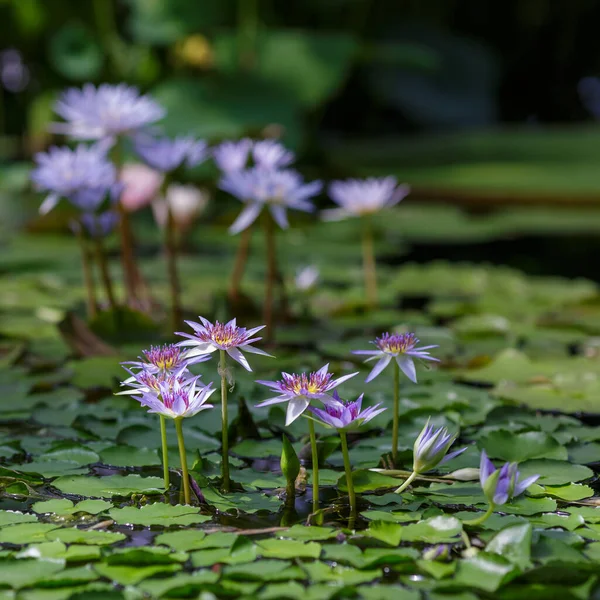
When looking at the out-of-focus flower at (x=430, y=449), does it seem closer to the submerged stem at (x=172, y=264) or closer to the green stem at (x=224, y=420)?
the green stem at (x=224, y=420)

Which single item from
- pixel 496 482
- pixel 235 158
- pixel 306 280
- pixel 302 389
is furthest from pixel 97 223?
pixel 496 482

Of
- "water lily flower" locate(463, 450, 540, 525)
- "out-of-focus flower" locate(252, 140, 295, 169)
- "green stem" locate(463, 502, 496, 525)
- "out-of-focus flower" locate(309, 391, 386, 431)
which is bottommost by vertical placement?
"green stem" locate(463, 502, 496, 525)

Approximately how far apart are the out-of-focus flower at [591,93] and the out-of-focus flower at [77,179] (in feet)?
25.0

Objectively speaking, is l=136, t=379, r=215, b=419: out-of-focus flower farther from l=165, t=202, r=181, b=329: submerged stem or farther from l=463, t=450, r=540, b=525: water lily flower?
l=165, t=202, r=181, b=329: submerged stem

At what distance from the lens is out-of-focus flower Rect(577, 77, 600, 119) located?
8719mm

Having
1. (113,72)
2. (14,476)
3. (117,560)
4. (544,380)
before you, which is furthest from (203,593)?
(113,72)

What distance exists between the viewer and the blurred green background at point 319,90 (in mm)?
4215

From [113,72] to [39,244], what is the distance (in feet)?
4.91

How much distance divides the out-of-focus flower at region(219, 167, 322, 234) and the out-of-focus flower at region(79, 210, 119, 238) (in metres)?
A: 0.30

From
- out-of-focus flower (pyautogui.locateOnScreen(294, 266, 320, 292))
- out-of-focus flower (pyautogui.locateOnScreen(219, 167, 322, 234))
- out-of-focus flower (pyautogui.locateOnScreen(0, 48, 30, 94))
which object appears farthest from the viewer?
out-of-focus flower (pyautogui.locateOnScreen(0, 48, 30, 94))

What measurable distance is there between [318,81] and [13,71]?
2.54 m

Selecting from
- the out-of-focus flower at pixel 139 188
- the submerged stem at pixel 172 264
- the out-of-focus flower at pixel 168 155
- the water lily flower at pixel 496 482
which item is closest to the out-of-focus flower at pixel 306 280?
the submerged stem at pixel 172 264

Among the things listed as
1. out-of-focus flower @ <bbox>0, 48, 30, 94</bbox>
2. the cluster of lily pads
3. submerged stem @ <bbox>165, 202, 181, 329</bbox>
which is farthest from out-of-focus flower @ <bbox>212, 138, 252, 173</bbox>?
out-of-focus flower @ <bbox>0, 48, 30, 94</bbox>

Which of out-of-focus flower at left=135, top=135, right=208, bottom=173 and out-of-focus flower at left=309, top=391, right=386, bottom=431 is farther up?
out-of-focus flower at left=135, top=135, right=208, bottom=173
